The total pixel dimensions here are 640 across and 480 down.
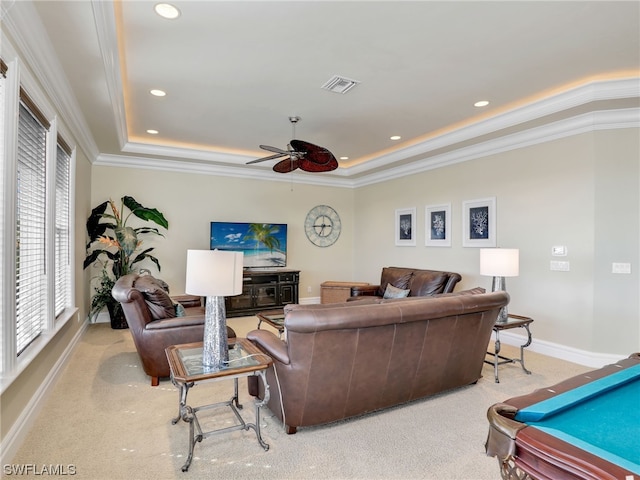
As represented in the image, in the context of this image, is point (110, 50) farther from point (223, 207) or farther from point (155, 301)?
point (223, 207)

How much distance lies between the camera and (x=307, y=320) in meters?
2.26

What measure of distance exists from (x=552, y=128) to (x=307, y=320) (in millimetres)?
3942

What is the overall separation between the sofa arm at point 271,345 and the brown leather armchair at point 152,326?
782 mm

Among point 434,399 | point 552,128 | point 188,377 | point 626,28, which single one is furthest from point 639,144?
point 188,377

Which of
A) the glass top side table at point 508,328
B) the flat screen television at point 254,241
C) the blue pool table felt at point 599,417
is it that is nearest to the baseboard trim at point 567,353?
the glass top side table at point 508,328

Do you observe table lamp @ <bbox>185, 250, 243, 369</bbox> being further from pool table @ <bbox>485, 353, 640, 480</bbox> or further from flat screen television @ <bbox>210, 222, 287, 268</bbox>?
flat screen television @ <bbox>210, 222, 287, 268</bbox>

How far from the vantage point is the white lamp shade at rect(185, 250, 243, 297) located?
7.33ft

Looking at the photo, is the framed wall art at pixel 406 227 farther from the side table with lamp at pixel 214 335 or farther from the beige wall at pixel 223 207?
the side table with lamp at pixel 214 335

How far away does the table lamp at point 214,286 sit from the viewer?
2236 millimetres

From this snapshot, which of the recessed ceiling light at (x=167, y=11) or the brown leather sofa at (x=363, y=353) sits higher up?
the recessed ceiling light at (x=167, y=11)

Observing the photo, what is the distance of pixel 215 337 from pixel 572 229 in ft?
13.4

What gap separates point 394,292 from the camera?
18.1ft

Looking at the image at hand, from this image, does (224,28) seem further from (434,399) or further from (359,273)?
(359,273)

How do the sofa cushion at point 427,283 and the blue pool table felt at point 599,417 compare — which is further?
the sofa cushion at point 427,283
